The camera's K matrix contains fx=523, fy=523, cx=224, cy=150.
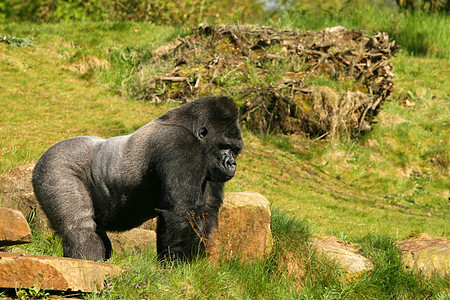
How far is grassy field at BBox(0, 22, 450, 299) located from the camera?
177 inches

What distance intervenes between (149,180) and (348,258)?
7.30 feet

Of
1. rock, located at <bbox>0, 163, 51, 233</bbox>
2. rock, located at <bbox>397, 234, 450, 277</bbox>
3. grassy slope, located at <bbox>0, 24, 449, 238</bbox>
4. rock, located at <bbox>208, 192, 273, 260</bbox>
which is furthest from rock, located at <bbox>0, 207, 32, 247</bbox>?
rock, located at <bbox>397, 234, 450, 277</bbox>

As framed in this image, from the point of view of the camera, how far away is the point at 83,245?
391 cm

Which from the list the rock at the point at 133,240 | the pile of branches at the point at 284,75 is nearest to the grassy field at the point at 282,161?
the pile of branches at the point at 284,75

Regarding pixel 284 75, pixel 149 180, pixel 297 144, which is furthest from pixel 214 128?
pixel 284 75

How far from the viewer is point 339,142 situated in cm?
1005

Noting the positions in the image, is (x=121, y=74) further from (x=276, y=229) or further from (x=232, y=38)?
(x=276, y=229)

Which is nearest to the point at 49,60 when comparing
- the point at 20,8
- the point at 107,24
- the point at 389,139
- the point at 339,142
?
the point at 107,24

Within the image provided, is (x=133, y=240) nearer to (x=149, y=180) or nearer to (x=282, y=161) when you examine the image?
(x=149, y=180)

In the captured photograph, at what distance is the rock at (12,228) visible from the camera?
138 inches

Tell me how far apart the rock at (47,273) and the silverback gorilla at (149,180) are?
0.60 meters

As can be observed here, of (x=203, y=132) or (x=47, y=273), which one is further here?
(x=203, y=132)

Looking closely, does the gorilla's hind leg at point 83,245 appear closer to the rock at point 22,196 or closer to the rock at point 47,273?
the rock at point 47,273

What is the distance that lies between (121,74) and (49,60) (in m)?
1.52
